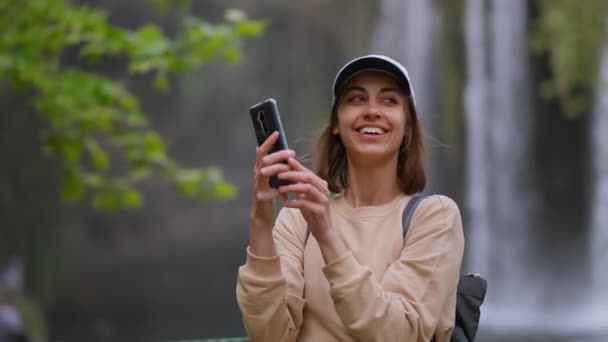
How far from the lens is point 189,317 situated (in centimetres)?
1502

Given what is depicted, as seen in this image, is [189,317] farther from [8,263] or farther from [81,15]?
[81,15]

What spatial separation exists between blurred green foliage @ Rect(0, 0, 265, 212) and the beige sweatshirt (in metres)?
3.74

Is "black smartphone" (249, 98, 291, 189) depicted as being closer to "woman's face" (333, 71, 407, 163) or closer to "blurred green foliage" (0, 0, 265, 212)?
"woman's face" (333, 71, 407, 163)

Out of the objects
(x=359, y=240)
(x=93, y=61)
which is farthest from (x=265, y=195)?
(x=93, y=61)

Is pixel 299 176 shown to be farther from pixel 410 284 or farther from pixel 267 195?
pixel 410 284

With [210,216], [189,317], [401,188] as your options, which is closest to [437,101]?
[210,216]

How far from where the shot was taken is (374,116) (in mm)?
2137

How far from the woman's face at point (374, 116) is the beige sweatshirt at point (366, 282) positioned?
123 millimetres

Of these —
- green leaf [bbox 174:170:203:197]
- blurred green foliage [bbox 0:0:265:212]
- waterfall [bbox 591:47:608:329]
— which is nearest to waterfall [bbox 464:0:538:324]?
waterfall [bbox 591:47:608:329]

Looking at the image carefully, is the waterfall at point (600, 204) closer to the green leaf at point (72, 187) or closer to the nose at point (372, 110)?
the green leaf at point (72, 187)

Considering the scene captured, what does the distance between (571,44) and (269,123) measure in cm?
1401

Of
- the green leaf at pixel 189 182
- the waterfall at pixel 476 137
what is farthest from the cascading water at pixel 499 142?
the green leaf at pixel 189 182

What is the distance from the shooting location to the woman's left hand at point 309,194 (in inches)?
74.5

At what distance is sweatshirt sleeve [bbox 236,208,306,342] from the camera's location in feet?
6.58
